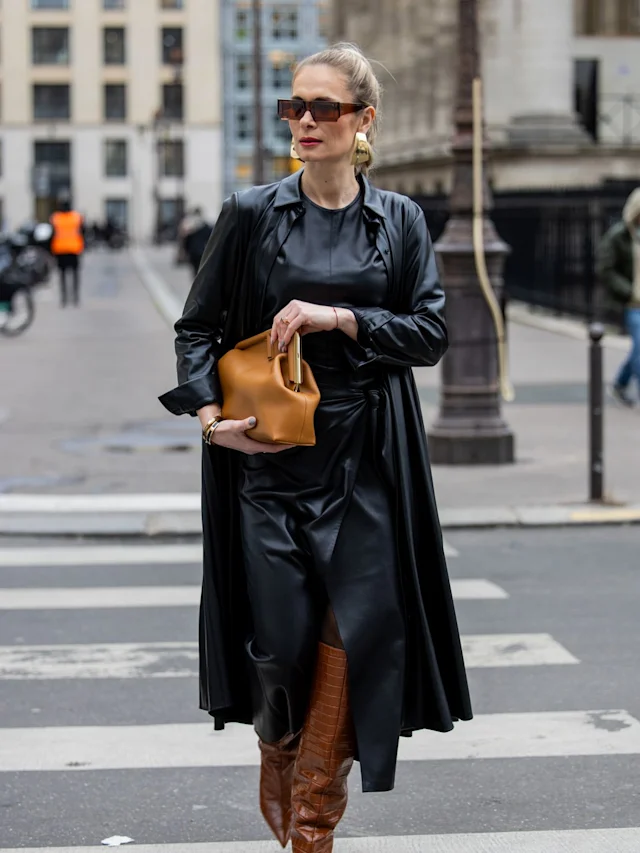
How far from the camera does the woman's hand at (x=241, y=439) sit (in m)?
3.89

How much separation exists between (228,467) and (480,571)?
4628 mm

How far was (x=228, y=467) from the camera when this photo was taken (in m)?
4.10


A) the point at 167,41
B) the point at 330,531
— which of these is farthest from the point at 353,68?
the point at 167,41

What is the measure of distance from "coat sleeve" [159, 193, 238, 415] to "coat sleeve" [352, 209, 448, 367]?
0.35m

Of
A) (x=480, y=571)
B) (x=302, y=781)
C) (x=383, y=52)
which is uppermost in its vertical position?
(x=383, y=52)

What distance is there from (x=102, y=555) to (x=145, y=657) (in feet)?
7.99

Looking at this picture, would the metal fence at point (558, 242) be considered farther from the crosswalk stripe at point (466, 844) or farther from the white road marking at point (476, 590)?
the crosswalk stripe at point (466, 844)

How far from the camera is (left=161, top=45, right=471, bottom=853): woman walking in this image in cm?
390

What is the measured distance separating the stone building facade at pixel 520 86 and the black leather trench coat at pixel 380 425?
3139 cm

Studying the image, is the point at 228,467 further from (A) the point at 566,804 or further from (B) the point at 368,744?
(A) the point at 566,804

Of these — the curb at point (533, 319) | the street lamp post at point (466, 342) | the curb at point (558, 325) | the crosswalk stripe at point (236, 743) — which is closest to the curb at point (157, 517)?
the street lamp post at point (466, 342)

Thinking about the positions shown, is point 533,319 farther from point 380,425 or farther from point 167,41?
point 167,41

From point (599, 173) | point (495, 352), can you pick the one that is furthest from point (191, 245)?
point (495, 352)

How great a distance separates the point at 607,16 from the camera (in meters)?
54.5
